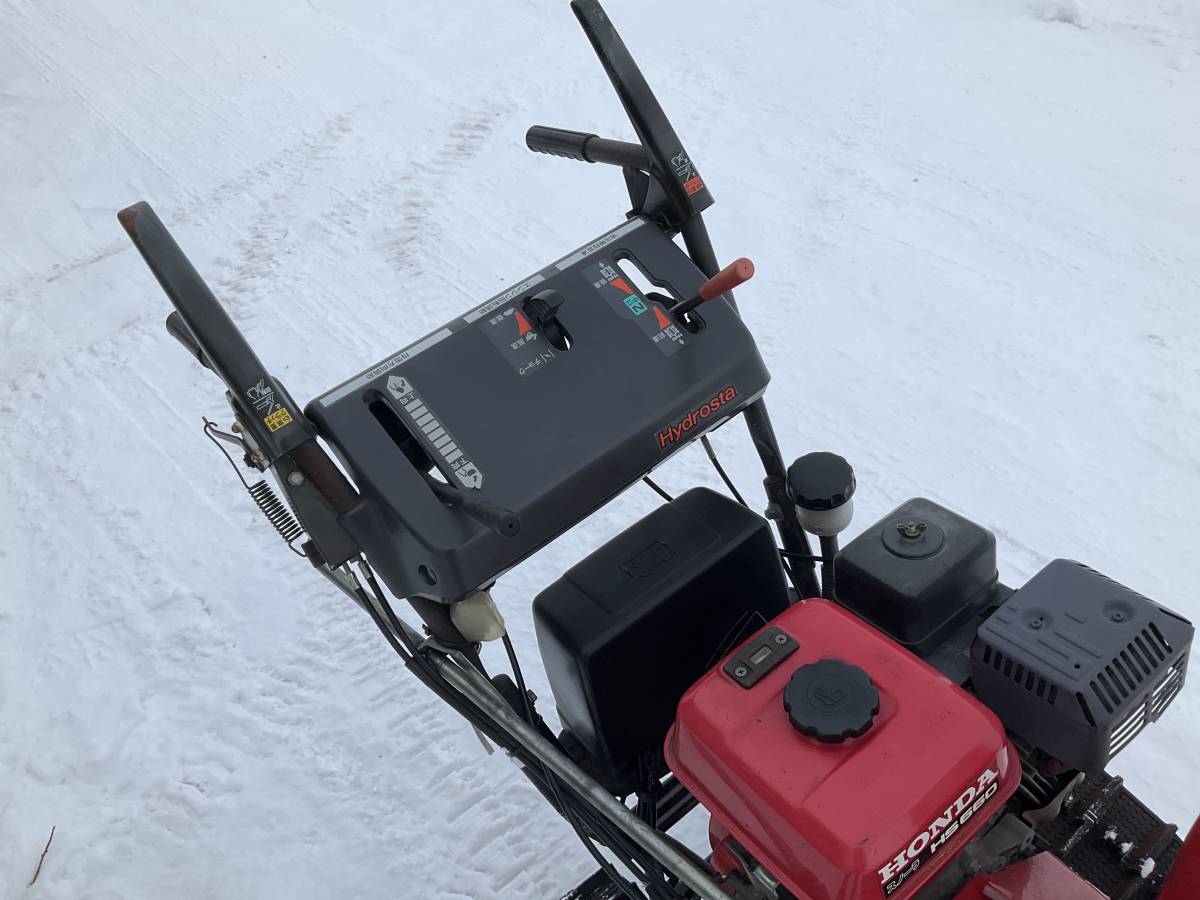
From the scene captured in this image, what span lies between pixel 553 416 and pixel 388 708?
1306 millimetres

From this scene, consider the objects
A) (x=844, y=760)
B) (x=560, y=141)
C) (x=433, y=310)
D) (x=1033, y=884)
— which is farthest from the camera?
(x=433, y=310)

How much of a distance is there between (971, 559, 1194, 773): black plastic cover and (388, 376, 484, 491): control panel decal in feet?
2.29

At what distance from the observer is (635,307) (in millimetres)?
1676

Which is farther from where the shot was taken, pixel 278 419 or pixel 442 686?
pixel 442 686

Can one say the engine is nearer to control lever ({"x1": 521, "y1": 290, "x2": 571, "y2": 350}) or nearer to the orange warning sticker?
control lever ({"x1": 521, "y1": 290, "x2": 571, "y2": 350})

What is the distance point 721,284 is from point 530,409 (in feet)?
1.04

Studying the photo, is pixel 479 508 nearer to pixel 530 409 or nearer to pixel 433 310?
pixel 530 409

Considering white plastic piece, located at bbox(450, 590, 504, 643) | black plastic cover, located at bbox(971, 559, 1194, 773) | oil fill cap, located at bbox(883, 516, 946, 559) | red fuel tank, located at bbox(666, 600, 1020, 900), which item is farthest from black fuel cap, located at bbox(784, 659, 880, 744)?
white plastic piece, located at bbox(450, 590, 504, 643)

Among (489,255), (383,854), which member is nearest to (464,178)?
(489,255)

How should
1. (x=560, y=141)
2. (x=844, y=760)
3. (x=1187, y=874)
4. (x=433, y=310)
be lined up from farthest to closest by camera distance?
(x=433, y=310)
(x=560, y=141)
(x=844, y=760)
(x=1187, y=874)

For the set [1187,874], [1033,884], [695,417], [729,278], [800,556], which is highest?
[729,278]

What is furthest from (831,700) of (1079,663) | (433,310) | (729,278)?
(433,310)

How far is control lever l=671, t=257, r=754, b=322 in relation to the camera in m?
1.44

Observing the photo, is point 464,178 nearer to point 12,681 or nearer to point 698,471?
point 698,471
